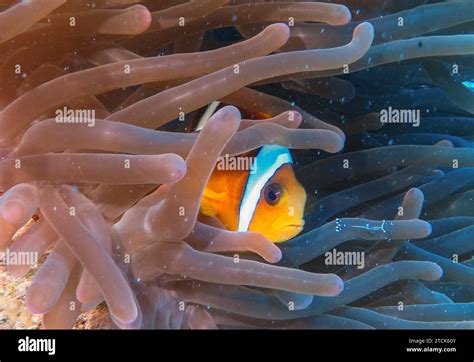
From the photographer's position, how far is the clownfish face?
107 centimetres

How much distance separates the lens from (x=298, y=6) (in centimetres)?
117

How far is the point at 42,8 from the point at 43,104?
6.4 inches

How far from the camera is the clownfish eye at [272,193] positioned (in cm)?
107

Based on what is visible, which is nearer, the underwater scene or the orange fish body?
the underwater scene

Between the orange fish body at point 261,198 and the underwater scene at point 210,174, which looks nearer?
the underwater scene at point 210,174

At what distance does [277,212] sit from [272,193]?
0.13ft

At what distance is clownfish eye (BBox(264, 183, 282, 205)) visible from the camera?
3.51ft

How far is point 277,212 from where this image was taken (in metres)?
1.07

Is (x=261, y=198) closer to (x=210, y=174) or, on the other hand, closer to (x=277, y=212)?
(x=277, y=212)

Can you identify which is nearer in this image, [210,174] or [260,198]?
[210,174]

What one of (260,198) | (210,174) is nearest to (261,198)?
(260,198)

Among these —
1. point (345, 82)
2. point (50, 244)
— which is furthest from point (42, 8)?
point (345, 82)

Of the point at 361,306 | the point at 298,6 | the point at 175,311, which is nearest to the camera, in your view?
the point at 175,311
